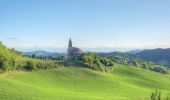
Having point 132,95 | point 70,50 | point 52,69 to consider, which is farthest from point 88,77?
point 70,50

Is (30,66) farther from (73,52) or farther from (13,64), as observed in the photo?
(73,52)

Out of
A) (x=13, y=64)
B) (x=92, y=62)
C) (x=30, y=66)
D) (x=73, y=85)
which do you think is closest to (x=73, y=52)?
(x=92, y=62)

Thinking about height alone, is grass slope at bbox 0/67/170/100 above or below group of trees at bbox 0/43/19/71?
below

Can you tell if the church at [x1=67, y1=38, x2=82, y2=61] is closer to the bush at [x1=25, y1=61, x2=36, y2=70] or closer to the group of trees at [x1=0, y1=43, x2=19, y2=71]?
the bush at [x1=25, y1=61, x2=36, y2=70]

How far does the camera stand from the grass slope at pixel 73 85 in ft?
298

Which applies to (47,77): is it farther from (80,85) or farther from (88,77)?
(88,77)

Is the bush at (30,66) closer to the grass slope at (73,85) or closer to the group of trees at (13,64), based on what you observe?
the group of trees at (13,64)

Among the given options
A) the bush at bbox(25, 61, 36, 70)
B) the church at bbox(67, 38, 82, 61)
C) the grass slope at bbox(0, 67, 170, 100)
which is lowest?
the grass slope at bbox(0, 67, 170, 100)

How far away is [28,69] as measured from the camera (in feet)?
403

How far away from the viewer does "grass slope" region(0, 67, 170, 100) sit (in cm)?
9088

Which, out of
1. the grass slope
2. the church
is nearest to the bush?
the grass slope

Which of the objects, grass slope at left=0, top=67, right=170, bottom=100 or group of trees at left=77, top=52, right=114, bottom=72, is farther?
group of trees at left=77, top=52, right=114, bottom=72

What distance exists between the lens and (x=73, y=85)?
118688 millimetres

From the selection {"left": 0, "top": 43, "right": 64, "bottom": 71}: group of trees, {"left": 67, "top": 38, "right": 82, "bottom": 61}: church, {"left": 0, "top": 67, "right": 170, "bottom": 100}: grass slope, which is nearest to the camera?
{"left": 0, "top": 67, "right": 170, "bottom": 100}: grass slope
